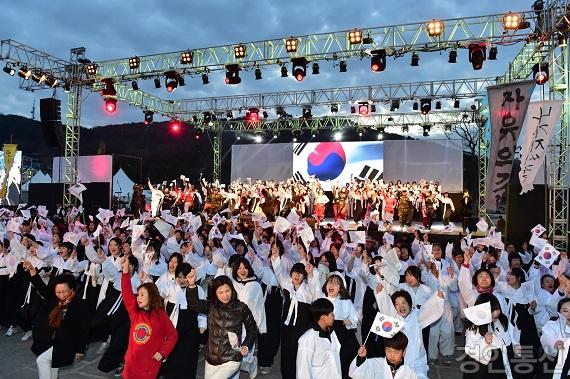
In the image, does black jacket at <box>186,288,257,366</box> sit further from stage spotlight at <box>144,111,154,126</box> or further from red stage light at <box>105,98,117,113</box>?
stage spotlight at <box>144,111,154,126</box>

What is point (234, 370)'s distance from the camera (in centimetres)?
367

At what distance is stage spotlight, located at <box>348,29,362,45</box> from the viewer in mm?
12844

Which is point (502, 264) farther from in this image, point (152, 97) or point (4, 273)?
point (152, 97)

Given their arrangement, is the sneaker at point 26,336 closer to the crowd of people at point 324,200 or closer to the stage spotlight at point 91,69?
the crowd of people at point 324,200

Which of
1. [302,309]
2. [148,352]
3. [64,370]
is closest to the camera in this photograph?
[148,352]

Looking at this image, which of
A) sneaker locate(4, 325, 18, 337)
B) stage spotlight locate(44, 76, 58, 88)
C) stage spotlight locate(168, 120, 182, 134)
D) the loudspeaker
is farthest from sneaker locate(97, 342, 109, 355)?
stage spotlight locate(168, 120, 182, 134)

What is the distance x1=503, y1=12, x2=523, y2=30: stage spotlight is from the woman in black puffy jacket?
10581 mm

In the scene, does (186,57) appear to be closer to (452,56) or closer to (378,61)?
(378,61)

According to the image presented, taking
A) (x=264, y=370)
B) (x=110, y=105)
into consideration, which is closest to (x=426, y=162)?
(x=110, y=105)

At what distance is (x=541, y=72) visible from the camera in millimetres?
11570

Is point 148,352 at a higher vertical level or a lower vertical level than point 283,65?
lower

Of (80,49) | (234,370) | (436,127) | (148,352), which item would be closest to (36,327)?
(148,352)

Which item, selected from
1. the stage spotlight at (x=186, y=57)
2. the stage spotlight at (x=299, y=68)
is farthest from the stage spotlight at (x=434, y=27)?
the stage spotlight at (x=186, y=57)

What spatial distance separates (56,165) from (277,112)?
39.4 feet
